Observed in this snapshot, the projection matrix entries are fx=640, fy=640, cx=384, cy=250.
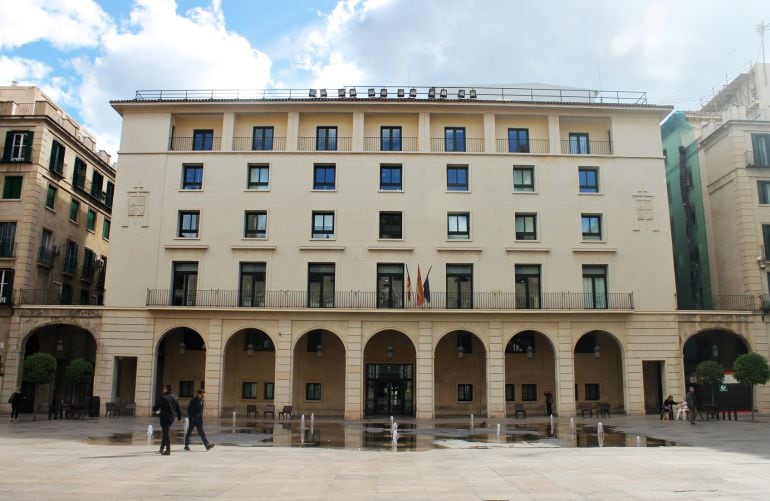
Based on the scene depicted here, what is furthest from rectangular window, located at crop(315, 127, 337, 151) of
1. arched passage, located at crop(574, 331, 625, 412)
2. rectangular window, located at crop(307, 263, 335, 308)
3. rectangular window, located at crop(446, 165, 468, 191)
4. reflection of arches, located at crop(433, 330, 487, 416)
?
arched passage, located at crop(574, 331, 625, 412)

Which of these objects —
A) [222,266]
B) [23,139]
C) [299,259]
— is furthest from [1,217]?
[299,259]

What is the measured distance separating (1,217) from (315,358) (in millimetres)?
20723

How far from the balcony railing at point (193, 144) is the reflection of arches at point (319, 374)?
12995 mm

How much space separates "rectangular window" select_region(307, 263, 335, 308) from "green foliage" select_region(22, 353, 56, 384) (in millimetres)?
13707

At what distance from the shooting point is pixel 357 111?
38.8 metres

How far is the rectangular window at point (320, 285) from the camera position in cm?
3675

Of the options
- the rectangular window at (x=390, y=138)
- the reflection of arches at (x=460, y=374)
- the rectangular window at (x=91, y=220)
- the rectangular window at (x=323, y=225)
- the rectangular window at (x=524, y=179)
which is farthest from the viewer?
the rectangular window at (x=91, y=220)

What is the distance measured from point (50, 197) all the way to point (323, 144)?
17924 mm

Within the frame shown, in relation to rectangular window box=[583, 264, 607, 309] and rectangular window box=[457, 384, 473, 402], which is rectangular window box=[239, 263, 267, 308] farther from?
rectangular window box=[583, 264, 607, 309]

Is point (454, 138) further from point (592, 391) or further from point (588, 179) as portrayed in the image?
point (592, 391)

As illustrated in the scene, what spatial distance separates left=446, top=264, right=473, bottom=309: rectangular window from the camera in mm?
Answer: 36844

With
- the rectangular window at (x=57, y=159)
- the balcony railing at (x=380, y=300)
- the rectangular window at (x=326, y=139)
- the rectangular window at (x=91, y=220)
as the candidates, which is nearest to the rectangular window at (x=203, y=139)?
the rectangular window at (x=326, y=139)

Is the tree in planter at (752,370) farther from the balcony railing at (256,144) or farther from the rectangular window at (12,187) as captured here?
the rectangular window at (12,187)

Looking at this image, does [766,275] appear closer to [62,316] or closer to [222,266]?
[222,266]
